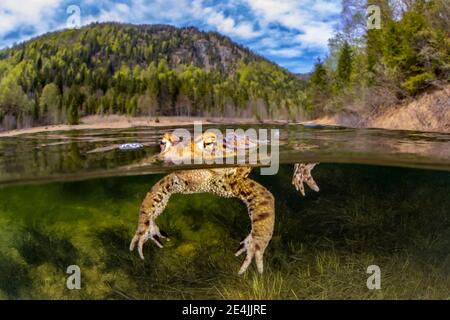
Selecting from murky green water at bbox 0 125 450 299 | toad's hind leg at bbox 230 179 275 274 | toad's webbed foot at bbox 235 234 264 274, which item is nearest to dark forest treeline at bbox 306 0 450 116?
murky green water at bbox 0 125 450 299

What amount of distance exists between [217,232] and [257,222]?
519 centimetres

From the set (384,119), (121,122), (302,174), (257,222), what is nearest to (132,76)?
(121,122)

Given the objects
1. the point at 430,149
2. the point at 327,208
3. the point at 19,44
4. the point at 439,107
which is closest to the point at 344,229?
the point at 327,208

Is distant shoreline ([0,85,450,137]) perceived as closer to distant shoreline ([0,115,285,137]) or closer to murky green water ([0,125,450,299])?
distant shoreline ([0,115,285,137])

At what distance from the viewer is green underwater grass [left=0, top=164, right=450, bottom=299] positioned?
6777mm

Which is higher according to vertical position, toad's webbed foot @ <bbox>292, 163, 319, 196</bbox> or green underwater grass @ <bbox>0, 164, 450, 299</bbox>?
toad's webbed foot @ <bbox>292, 163, 319, 196</bbox>

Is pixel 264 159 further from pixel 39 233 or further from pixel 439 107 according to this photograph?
pixel 39 233

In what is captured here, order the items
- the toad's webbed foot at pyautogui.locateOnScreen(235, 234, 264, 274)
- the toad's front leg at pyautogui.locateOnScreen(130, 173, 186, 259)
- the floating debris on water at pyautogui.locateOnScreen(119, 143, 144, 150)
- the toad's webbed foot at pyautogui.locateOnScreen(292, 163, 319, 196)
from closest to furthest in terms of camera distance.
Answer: the toad's webbed foot at pyautogui.locateOnScreen(235, 234, 264, 274) < the toad's front leg at pyautogui.locateOnScreen(130, 173, 186, 259) < the floating debris on water at pyautogui.locateOnScreen(119, 143, 144, 150) < the toad's webbed foot at pyautogui.locateOnScreen(292, 163, 319, 196)

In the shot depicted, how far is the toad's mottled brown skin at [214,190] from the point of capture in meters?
4.61

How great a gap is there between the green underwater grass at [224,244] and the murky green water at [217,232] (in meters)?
0.03

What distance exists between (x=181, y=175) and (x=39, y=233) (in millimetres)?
5959

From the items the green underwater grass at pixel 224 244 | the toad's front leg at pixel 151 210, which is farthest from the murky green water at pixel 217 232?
the toad's front leg at pixel 151 210

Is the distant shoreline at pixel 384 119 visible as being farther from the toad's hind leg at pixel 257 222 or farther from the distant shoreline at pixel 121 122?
the toad's hind leg at pixel 257 222

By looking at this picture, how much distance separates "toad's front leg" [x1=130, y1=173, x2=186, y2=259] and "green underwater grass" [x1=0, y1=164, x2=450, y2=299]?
1.53 metres
